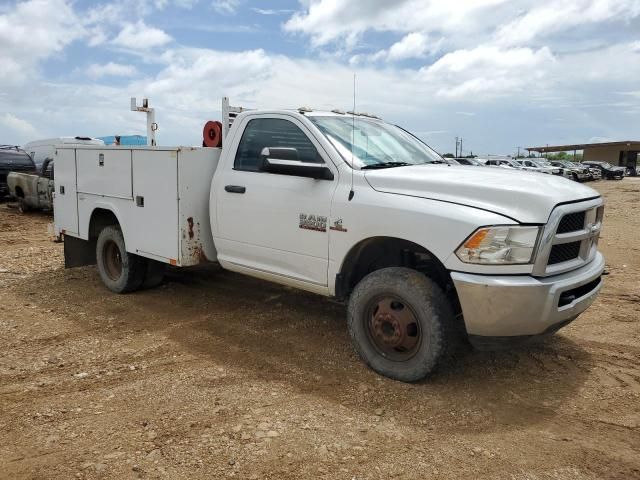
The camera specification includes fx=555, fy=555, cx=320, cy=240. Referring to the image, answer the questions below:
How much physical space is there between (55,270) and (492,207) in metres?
6.50

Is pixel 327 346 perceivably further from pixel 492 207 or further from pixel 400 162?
pixel 492 207

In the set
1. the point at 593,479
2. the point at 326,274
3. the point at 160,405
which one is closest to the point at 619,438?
the point at 593,479

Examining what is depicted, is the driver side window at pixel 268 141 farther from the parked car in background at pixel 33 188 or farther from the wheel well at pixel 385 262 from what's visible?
the parked car in background at pixel 33 188

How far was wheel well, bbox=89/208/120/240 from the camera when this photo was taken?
6.55 meters

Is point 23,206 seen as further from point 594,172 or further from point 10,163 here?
point 594,172

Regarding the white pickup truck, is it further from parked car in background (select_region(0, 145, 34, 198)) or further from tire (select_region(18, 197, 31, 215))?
parked car in background (select_region(0, 145, 34, 198))

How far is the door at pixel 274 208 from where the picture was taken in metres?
4.36

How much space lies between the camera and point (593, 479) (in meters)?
2.87

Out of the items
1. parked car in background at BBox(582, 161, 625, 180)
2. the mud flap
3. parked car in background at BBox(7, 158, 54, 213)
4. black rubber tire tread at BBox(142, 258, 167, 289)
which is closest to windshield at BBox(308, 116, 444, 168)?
black rubber tire tread at BBox(142, 258, 167, 289)

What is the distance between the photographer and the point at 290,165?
4180mm

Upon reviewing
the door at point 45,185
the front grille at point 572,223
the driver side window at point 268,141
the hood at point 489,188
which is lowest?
the door at point 45,185

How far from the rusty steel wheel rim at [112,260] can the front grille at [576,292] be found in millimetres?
4816

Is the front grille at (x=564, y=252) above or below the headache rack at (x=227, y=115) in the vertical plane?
below

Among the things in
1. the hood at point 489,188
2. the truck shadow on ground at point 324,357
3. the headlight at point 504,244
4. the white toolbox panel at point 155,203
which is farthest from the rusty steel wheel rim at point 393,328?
the white toolbox panel at point 155,203
